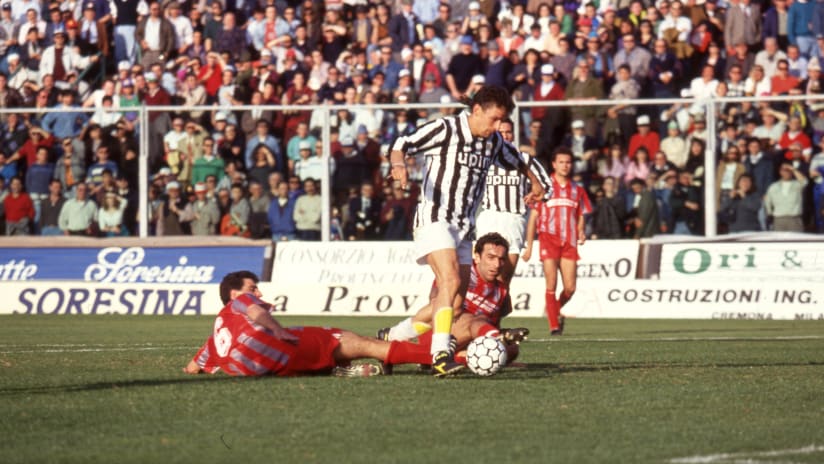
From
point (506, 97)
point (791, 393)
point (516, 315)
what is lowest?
point (516, 315)

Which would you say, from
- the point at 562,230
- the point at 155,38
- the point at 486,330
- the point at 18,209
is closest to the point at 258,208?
the point at 18,209

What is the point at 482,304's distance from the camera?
11961 mm

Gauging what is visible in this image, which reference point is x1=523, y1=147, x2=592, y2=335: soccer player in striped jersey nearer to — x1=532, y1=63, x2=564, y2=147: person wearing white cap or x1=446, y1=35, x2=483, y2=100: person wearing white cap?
x1=532, y1=63, x2=564, y2=147: person wearing white cap

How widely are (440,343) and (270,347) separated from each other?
46.5 inches

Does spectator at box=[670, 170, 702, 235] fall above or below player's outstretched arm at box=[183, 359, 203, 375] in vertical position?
above

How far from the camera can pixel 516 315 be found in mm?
22359

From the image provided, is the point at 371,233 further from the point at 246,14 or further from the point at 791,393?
the point at 791,393

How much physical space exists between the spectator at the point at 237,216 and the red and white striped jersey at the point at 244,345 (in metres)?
13.6

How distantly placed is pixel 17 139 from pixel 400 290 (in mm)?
7205

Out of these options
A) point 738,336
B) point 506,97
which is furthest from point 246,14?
point 506,97

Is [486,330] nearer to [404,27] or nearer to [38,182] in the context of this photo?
[38,182]

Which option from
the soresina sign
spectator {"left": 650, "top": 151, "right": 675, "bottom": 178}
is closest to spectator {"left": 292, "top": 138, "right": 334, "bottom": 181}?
spectator {"left": 650, "top": 151, "right": 675, "bottom": 178}

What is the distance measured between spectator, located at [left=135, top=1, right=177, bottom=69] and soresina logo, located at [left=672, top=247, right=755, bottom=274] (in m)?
10.9

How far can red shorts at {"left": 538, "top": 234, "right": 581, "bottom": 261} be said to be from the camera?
59.5 feet
